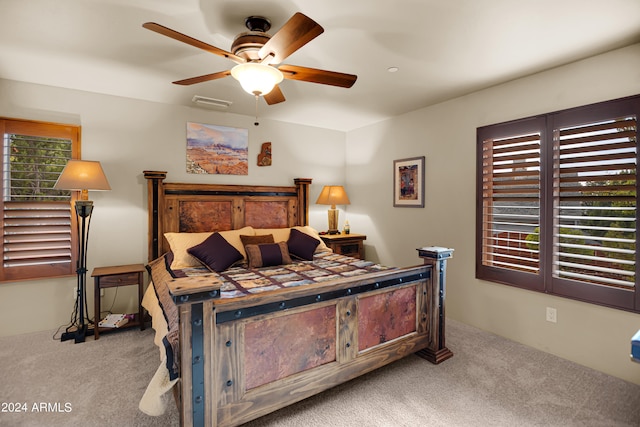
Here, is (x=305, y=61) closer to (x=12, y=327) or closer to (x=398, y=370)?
(x=398, y=370)

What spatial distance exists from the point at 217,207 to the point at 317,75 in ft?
8.16

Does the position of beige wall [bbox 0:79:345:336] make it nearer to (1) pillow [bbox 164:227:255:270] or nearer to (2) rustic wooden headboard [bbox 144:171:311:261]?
(2) rustic wooden headboard [bbox 144:171:311:261]

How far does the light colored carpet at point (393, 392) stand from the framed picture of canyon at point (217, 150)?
2.20 metres

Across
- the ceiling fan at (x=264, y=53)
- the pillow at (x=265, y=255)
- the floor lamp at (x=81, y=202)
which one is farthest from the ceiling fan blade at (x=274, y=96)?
the floor lamp at (x=81, y=202)

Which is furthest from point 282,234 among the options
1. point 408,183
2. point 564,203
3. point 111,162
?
point 564,203

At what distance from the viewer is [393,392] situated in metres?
2.29

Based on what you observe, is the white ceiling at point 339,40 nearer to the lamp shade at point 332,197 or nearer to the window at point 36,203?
the window at point 36,203

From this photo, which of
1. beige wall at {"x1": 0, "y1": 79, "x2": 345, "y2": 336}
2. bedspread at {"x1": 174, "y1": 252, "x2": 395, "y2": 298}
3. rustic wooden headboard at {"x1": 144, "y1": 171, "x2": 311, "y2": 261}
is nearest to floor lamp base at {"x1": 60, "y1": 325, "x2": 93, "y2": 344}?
beige wall at {"x1": 0, "y1": 79, "x2": 345, "y2": 336}

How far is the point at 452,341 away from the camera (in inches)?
123

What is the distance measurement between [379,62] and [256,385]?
2655 mm

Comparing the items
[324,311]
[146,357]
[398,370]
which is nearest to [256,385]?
[324,311]

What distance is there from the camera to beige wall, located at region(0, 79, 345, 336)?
3.21 metres

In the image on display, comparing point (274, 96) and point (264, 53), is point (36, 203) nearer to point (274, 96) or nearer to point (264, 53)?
point (274, 96)

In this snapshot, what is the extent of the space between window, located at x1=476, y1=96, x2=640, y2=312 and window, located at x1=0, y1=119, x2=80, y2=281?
4.44 m
